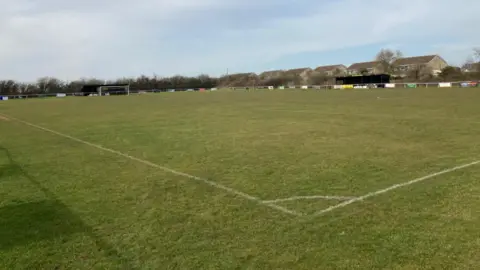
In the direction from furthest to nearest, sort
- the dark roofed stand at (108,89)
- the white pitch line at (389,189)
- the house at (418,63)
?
the house at (418,63) → the dark roofed stand at (108,89) → the white pitch line at (389,189)

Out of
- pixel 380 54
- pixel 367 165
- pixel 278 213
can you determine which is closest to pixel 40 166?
pixel 278 213

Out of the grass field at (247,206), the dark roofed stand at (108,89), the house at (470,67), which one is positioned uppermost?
the house at (470,67)

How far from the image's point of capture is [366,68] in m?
116

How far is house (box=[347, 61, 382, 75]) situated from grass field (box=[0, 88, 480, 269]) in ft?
325

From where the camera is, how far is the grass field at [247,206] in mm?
3820

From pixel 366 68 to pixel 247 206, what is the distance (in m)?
119

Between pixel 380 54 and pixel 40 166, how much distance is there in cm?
10500

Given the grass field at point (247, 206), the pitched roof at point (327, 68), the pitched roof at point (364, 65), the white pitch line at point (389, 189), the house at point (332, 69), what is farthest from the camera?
the pitched roof at point (327, 68)

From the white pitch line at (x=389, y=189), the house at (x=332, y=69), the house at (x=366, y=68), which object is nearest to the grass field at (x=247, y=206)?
the white pitch line at (x=389, y=189)

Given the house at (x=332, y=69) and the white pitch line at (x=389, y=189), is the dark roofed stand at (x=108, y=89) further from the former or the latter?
the white pitch line at (x=389, y=189)

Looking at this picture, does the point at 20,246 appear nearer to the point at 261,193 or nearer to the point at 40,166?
the point at 261,193

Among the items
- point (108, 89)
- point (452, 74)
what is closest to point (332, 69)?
point (452, 74)

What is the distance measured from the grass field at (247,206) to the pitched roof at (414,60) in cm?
10135

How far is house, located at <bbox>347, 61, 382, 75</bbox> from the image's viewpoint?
10307 centimetres
